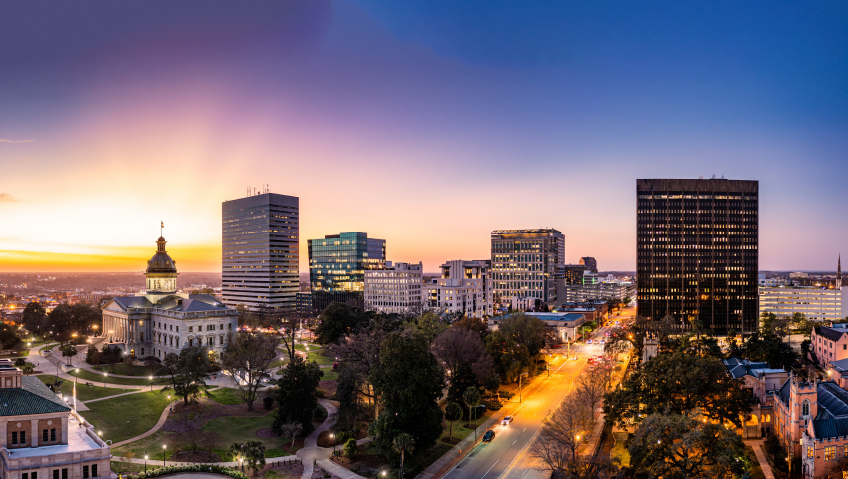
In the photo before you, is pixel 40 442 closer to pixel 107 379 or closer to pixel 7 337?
pixel 107 379

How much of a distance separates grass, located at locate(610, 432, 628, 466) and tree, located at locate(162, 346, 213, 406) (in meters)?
58.0

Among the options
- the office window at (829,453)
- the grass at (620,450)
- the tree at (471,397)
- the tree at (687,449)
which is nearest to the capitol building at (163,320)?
the tree at (471,397)

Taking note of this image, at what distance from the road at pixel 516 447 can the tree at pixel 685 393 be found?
42.0ft

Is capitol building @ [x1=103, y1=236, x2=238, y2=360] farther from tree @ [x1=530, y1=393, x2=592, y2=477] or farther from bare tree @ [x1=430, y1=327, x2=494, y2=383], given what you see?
Result: tree @ [x1=530, y1=393, x2=592, y2=477]

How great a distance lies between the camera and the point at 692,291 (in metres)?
178

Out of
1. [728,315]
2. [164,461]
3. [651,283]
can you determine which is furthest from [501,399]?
[728,315]

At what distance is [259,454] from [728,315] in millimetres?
174571

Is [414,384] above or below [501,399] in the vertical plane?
above

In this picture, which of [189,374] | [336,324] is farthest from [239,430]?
[336,324]

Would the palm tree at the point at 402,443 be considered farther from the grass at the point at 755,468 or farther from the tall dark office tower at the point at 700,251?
the tall dark office tower at the point at 700,251

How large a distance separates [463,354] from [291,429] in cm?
3191

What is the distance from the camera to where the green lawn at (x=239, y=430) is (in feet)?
201

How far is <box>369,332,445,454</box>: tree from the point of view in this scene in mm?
56469

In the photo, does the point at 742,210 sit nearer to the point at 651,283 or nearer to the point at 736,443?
the point at 651,283
